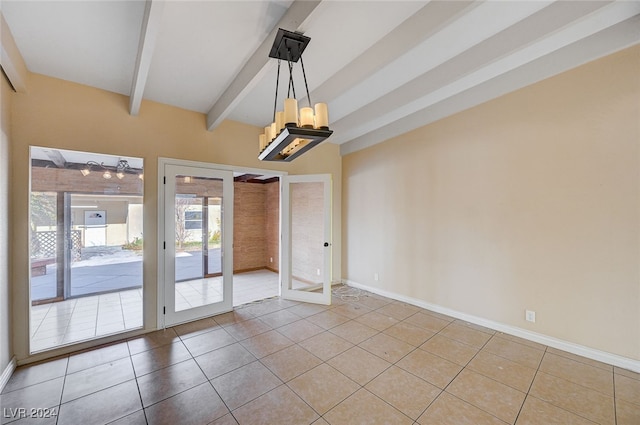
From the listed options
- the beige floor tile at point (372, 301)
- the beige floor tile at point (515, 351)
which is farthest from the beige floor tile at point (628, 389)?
the beige floor tile at point (372, 301)

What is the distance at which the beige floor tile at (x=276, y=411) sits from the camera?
1.89m

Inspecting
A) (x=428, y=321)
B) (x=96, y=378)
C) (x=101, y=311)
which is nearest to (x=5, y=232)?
(x=96, y=378)

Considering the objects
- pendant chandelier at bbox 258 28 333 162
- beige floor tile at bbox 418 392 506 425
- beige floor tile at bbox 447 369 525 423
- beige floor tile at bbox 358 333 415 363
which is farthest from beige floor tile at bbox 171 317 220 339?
beige floor tile at bbox 447 369 525 423

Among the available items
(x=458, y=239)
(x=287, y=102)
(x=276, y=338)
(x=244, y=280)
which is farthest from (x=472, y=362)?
(x=244, y=280)

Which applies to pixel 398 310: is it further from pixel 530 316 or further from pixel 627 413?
pixel 627 413

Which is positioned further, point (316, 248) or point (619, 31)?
point (316, 248)

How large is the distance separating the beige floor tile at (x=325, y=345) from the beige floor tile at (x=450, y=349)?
3.11ft

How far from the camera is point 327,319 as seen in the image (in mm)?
3703

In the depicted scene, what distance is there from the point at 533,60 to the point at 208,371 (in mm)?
4785

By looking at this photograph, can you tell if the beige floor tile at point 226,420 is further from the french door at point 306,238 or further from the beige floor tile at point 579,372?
the beige floor tile at point 579,372

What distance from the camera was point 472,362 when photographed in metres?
2.64

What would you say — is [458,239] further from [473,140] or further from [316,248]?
[316,248]

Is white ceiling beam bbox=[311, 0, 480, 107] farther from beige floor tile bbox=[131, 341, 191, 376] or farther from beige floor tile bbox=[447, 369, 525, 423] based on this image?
beige floor tile bbox=[131, 341, 191, 376]

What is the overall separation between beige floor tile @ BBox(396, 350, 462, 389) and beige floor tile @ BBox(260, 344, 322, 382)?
3.06 feet
